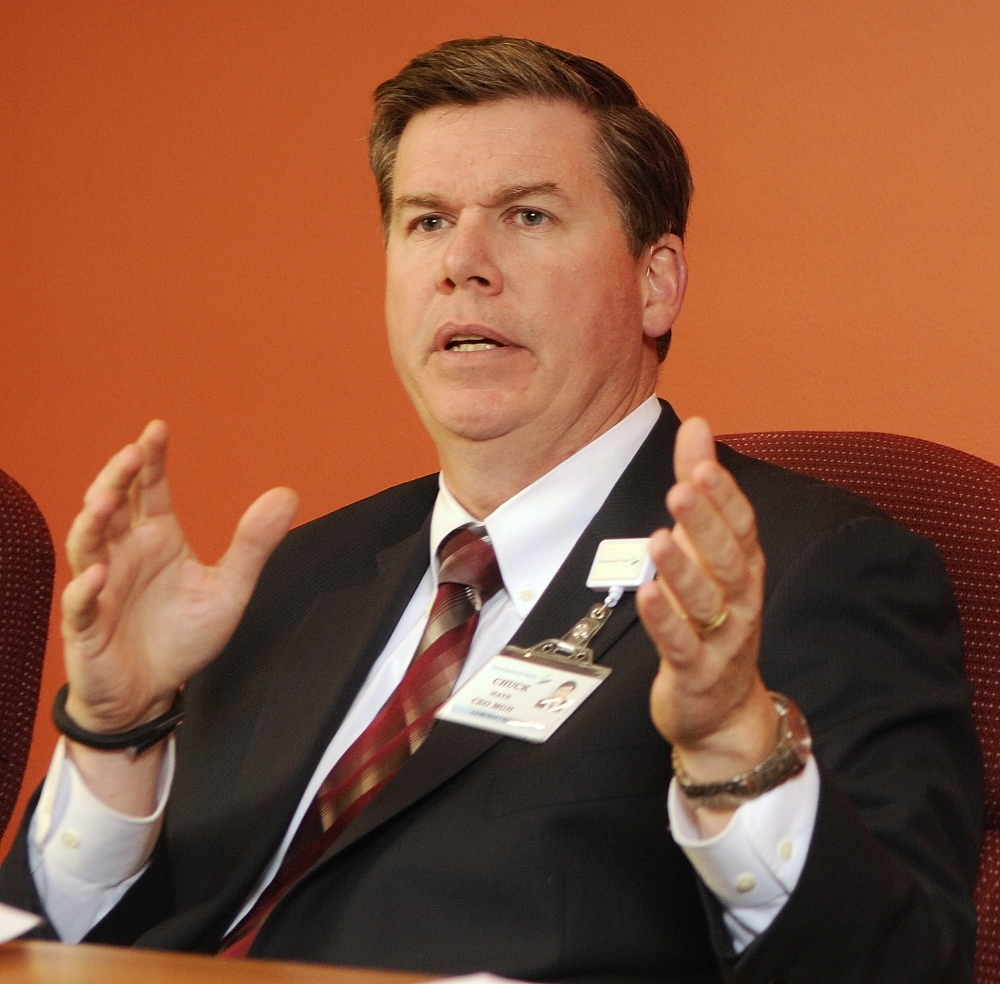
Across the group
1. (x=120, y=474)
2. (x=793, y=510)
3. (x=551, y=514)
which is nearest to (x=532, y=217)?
(x=551, y=514)

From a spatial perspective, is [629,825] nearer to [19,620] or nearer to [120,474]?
[120,474]

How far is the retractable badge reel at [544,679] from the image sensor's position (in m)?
1.47

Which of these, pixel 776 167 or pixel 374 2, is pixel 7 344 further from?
pixel 776 167

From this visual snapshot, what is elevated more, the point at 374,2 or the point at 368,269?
the point at 374,2

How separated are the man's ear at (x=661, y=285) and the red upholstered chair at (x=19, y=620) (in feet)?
2.68

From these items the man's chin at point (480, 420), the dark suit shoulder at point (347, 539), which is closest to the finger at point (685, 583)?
the man's chin at point (480, 420)

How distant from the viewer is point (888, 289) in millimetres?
2648

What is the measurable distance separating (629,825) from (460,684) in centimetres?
29

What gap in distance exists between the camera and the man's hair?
6.40 ft

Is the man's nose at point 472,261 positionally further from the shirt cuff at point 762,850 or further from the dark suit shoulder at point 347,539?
the shirt cuff at point 762,850

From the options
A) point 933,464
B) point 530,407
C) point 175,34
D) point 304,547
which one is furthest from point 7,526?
point 175,34

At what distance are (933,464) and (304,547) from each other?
0.82 metres

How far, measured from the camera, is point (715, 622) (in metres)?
1.10

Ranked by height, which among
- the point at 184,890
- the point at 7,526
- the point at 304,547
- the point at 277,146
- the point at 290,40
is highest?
the point at 290,40
